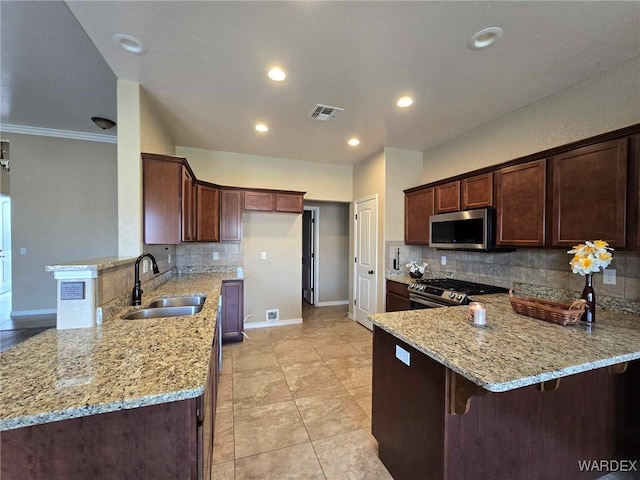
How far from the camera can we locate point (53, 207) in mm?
4441

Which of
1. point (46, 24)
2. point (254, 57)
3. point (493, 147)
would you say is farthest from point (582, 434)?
point (46, 24)

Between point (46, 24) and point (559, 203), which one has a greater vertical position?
point (46, 24)

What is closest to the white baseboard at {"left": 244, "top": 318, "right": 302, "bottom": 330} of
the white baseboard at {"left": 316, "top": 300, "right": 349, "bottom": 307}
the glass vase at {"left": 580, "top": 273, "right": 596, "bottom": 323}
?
the white baseboard at {"left": 316, "top": 300, "right": 349, "bottom": 307}

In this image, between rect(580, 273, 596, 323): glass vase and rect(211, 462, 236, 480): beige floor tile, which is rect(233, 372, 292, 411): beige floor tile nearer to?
rect(211, 462, 236, 480): beige floor tile

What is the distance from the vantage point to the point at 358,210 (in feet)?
15.8

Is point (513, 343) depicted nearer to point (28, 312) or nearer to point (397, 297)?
point (397, 297)

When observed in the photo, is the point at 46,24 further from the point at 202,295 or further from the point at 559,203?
the point at 559,203

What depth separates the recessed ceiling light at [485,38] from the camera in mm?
1729

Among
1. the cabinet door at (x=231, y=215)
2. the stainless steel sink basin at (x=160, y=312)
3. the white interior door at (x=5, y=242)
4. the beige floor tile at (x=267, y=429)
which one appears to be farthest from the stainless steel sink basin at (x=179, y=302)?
the white interior door at (x=5, y=242)

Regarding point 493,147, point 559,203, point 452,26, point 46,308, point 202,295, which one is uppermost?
point 452,26

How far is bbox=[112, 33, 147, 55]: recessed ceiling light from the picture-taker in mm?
1817

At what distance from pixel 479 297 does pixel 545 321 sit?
796 millimetres

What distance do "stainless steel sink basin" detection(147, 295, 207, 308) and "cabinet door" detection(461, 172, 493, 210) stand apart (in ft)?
9.83

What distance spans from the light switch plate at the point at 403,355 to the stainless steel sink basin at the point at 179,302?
69.9 inches
